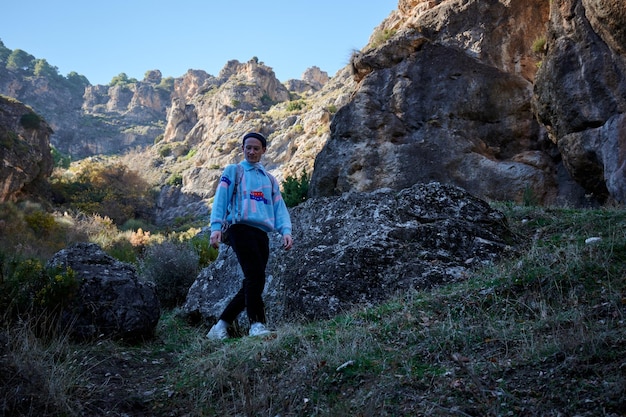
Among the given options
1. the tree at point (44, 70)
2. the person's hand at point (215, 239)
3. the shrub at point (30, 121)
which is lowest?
the person's hand at point (215, 239)

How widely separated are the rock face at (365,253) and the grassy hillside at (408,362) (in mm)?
612

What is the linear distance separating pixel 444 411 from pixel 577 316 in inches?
54.0

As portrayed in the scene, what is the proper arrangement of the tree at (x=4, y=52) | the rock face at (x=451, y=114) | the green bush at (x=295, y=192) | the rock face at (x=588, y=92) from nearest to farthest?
the rock face at (x=588, y=92) → the rock face at (x=451, y=114) → the green bush at (x=295, y=192) → the tree at (x=4, y=52)

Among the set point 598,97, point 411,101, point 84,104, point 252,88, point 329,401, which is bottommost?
point 329,401

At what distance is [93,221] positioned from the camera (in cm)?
2312

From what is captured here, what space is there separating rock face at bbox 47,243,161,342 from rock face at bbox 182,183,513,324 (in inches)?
42.9

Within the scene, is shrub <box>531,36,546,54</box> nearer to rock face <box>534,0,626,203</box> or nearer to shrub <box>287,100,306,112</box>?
rock face <box>534,0,626,203</box>

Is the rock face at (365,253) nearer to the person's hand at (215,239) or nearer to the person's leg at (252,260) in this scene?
the person's leg at (252,260)

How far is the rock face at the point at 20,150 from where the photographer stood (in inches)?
875

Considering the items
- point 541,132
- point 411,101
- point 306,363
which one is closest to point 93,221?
point 411,101

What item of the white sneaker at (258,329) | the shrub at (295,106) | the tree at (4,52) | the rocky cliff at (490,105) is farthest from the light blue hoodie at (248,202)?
the tree at (4,52)

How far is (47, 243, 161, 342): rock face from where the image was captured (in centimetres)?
457

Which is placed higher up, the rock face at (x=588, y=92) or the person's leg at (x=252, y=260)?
the rock face at (x=588, y=92)

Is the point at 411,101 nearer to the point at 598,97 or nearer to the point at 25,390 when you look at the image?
the point at 598,97
